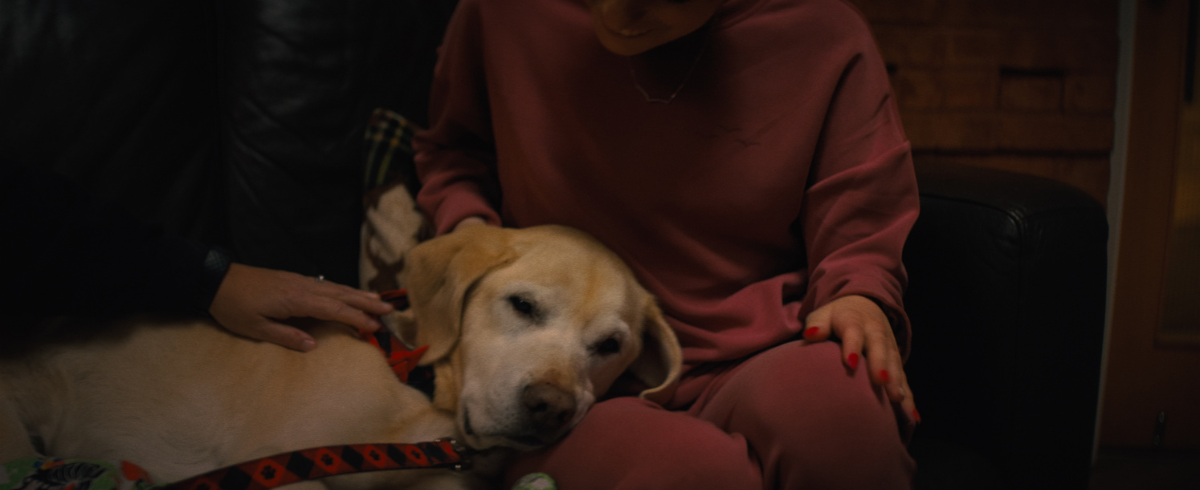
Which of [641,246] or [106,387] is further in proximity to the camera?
[641,246]

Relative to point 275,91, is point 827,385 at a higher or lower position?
lower

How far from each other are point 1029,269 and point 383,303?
45.6 inches

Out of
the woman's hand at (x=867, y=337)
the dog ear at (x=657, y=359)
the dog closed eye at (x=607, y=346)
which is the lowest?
the dog ear at (x=657, y=359)

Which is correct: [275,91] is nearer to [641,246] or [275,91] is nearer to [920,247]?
[641,246]

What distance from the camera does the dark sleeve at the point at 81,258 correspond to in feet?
3.05

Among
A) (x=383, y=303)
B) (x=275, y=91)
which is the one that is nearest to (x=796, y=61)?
(x=383, y=303)

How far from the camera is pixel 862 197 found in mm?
1086

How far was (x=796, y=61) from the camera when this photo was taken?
1.15 meters

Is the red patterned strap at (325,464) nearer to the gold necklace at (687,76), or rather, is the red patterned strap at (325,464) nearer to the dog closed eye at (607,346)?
the dog closed eye at (607,346)

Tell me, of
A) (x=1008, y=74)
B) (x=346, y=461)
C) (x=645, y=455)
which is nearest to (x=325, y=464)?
(x=346, y=461)

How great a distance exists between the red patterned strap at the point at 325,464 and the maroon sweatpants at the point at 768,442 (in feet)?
0.50

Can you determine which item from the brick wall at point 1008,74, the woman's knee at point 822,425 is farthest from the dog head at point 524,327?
the brick wall at point 1008,74

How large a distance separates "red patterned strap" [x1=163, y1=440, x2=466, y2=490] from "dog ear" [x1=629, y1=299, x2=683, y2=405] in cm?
37

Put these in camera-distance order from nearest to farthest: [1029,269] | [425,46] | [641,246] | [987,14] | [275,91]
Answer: [1029,269], [641,246], [275,91], [425,46], [987,14]
